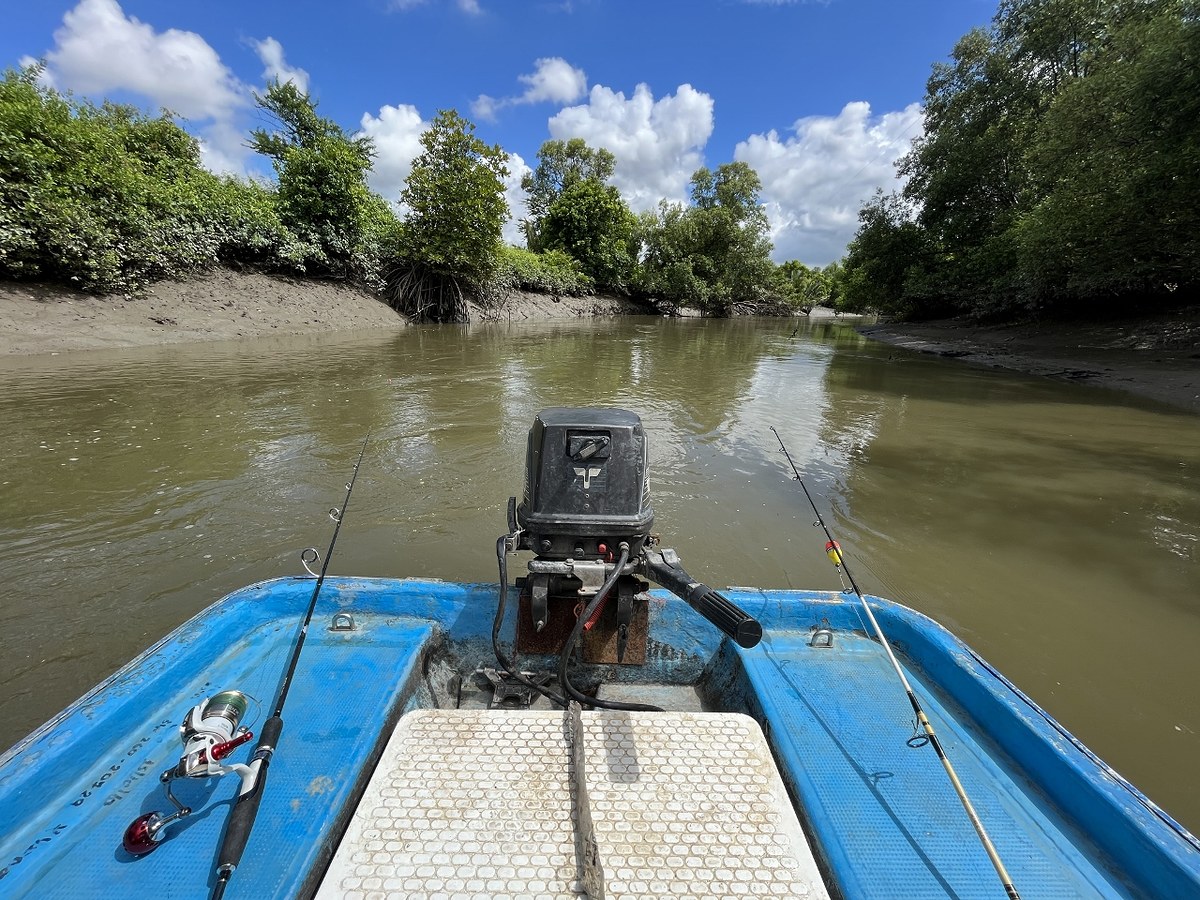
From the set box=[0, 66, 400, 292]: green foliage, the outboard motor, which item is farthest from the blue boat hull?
box=[0, 66, 400, 292]: green foliage

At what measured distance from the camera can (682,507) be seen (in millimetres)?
4938

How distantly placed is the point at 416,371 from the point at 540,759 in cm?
1035

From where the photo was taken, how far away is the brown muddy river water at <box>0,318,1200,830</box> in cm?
291

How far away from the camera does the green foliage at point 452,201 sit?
1947 cm

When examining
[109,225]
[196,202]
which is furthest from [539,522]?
[196,202]

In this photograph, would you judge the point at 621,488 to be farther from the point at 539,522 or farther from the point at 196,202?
the point at 196,202

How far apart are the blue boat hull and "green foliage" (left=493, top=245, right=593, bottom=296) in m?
23.1

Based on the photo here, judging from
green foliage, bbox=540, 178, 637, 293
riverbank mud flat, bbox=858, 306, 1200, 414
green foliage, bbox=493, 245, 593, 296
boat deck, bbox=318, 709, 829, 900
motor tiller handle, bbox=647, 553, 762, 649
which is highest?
green foliage, bbox=540, 178, 637, 293

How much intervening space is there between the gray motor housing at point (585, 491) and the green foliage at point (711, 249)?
3990 centimetres

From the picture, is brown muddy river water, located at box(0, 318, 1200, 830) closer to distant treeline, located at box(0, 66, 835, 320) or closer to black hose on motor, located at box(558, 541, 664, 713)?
black hose on motor, located at box(558, 541, 664, 713)

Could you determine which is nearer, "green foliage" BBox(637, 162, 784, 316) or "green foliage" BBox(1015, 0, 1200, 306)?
"green foliage" BBox(1015, 0, 1200, 306)

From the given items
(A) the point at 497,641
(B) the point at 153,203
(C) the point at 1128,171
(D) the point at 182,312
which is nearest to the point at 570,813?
(A) the point at 497,641

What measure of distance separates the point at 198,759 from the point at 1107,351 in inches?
774

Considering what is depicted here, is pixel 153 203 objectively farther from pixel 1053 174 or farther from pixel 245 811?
pixel 1053 174
